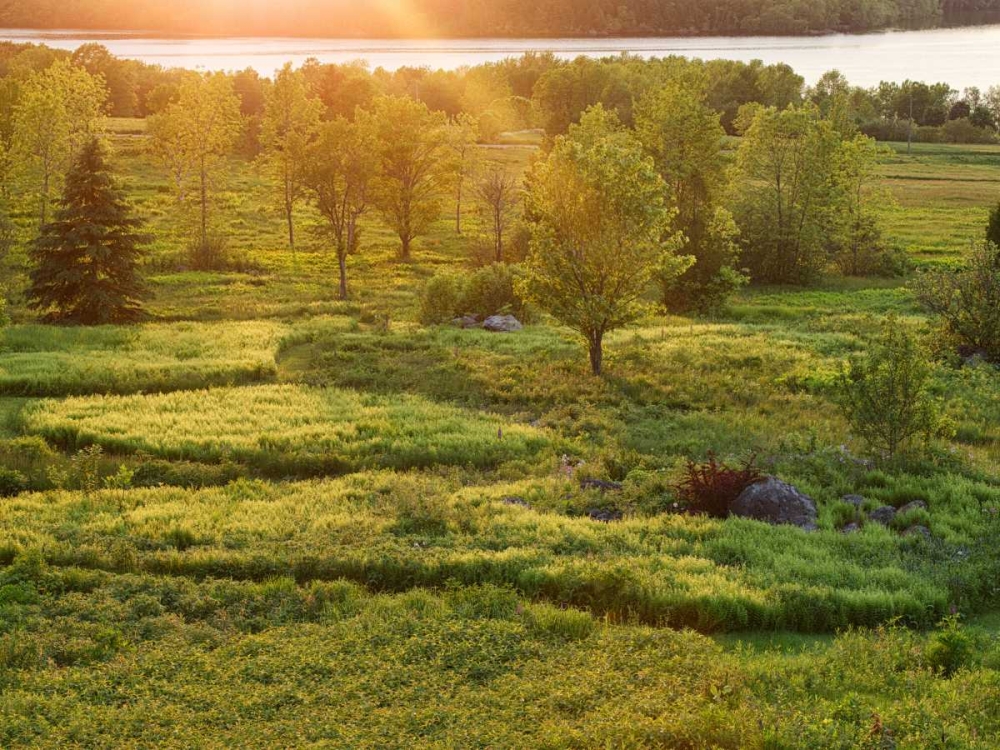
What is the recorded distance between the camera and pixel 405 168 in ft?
217

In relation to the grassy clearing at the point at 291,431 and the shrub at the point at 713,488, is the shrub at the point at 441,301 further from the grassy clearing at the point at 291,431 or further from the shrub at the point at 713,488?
the shrub at the point at 713,488

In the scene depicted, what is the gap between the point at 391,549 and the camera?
61.4 feet

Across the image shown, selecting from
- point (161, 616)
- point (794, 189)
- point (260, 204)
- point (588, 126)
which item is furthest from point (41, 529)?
point (260, 204)

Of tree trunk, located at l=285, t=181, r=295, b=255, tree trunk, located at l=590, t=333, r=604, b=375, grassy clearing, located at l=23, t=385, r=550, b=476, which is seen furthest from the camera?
tree trunk, located at l=285, t=181, r=295, b=255

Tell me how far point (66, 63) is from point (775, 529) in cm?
7294

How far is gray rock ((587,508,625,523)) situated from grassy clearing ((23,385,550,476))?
4532mm

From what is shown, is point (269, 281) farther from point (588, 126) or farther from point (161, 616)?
point (161, 616)

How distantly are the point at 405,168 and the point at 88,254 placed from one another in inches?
1094

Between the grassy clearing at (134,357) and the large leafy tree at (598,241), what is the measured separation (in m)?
11.3

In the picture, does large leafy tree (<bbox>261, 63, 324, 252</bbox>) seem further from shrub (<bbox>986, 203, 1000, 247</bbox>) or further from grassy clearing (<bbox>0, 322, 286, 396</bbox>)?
shrub (<bbox>986, 203, 1000, 247</bbox>)

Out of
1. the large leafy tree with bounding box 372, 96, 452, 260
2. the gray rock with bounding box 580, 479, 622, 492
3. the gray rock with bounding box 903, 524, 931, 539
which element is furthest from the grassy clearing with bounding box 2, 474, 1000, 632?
the large leafy tree with bounding box 372, 96, 452, 260

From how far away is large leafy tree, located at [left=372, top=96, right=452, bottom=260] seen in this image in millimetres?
65500

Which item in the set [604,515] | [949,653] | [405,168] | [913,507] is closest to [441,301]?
[405,168]

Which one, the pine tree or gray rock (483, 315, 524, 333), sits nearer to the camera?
the pine tree
